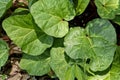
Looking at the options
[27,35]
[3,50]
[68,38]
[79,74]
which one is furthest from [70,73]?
[3,50]

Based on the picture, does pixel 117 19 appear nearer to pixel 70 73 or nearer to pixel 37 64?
pixel 70 73

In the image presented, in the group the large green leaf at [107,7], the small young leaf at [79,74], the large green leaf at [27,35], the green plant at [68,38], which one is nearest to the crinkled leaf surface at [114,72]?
the green plant at [68,38]

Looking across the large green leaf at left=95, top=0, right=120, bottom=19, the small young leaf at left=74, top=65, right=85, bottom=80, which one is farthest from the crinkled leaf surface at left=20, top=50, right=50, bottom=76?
the large green leaf at left=95, top=0, right=120, bottom=19

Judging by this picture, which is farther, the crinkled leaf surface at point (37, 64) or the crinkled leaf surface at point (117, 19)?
the crinkled leaf surface at point (37, 64)

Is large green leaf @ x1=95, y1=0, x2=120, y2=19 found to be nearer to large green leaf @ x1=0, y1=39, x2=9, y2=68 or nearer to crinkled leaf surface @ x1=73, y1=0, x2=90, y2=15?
crinkled leaf surface @ x1=73, y1=0, x2=90, y2=15

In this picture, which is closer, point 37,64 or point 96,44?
point 96,44

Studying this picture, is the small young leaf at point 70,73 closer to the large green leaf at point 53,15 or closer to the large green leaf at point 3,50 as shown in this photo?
the large green leaf at point 53,15

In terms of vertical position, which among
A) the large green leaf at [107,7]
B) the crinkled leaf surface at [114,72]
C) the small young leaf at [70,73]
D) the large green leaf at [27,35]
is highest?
the large green leaf at [107,7]
